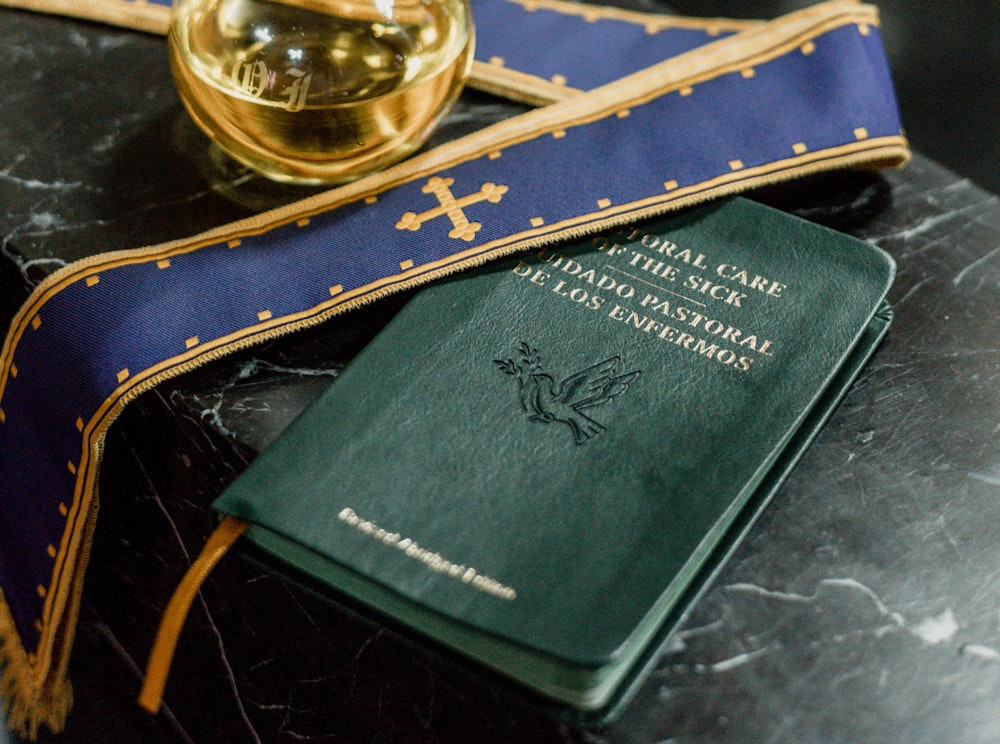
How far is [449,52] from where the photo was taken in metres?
0.52

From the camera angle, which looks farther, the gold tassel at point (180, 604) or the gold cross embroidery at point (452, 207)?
the gold cross embroidery at point (452, 207)

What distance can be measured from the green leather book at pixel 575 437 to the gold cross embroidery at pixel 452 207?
0.10 feet

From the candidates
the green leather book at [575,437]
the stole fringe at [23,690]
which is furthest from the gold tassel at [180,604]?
the stole fringe at [23,690]

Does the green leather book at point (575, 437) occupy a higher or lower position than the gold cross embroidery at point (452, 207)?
lower

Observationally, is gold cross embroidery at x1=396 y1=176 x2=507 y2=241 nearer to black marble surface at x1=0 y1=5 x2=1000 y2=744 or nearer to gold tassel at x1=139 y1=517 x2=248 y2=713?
black marble surface at x1=0 y1=5 x2=1000 y2=744

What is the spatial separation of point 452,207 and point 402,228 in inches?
1.2

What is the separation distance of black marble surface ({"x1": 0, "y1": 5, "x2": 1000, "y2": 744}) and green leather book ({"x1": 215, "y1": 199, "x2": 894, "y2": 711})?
3 cm

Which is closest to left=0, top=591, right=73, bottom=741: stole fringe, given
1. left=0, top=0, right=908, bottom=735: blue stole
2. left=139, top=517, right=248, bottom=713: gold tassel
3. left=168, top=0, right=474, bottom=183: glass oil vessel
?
left=0, top=0, right=908, bottom=735: blue stole

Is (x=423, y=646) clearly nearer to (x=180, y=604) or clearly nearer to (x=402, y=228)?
(x=180, y=604)

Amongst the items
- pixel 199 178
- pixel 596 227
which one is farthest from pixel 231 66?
pixel 596 227

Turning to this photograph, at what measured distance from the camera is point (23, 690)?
1.74 ft

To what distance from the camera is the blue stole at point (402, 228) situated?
48 centimetres

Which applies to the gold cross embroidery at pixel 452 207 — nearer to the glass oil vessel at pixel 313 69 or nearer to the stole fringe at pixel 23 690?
the glass oil vessel at pixel 313 69

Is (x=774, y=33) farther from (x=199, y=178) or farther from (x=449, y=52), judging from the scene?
(x=199, y=178)
